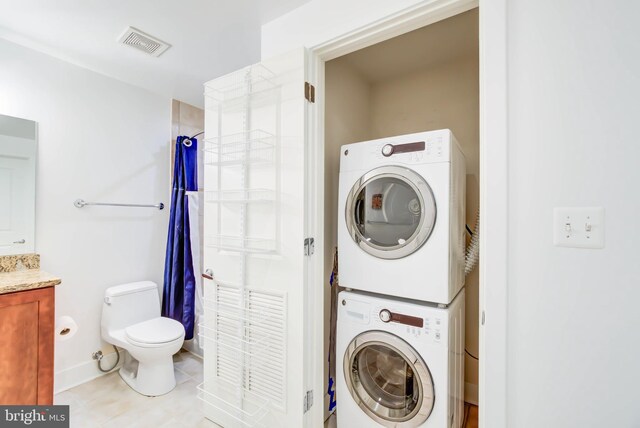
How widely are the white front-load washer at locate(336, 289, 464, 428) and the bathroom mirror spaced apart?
7.17 feet

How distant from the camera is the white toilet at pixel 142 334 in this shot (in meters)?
2.01

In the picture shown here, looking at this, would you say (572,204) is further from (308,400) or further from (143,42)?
(143,42)

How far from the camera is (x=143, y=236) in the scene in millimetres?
2598

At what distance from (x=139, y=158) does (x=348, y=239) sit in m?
2.12

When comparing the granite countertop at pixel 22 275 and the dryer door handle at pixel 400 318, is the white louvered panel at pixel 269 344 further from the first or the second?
the granite countertop at pixel 22 275

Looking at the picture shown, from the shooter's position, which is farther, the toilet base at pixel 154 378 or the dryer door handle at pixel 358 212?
the toilet base at pixel 154 378

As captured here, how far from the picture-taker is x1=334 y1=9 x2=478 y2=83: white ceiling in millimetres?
1789

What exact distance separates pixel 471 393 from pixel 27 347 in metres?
2.77

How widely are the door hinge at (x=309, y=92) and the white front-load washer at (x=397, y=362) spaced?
1.08 m

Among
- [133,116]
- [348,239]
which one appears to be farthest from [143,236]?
[348,239]

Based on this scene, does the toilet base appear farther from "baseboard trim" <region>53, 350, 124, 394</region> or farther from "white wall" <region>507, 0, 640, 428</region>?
"white wall" <region>507, 0, 640, 428</region>

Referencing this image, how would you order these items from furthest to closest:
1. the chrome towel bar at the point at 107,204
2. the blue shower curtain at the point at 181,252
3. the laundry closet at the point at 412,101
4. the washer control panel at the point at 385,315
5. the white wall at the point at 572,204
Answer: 1. the blue shower curtain at the point at 181,252
2. the chrome towel bar at the point at 107,204
3. the laundry closet at the point at 412,101
4. the washer control panel at the point at 385,315
5. the white wall at the point at 572,204

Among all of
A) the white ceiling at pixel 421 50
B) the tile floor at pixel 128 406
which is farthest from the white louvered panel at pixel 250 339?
the white ceiling at pixel 421 50
